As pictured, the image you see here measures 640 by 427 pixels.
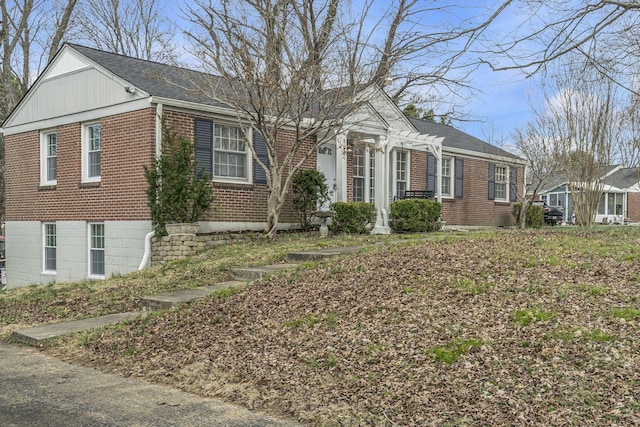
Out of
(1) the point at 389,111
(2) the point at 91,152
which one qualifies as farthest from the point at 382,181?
(2) the point at 91,152

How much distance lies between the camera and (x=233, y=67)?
40.1ft

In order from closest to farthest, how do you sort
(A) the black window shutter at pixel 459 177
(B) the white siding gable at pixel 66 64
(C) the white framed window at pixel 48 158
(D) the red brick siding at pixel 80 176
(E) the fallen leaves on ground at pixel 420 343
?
(E) the fallen leaves on ground at pixel 420 343 < (D) the red brick siding at pixel 80 176 < (B) the white siding gable at pixel 66 64 < (C) the white framed window at pixel 48 158 < (A) the black window shutter at pixel 459 177

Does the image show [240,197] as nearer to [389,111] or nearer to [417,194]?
[389,111]

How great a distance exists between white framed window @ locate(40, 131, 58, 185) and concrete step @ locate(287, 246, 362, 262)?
835 cm

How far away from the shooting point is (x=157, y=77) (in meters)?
13.2

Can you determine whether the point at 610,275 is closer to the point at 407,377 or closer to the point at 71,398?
the point at 407,377

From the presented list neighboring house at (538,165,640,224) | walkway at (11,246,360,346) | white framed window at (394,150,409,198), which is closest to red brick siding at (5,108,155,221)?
walkway at (11,246,360,346)

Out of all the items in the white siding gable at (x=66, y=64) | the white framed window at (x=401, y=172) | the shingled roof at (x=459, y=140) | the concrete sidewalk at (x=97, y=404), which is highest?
the white siding gable at (x=66, y=64)

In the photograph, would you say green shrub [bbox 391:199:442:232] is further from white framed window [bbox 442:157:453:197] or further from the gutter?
the gutter

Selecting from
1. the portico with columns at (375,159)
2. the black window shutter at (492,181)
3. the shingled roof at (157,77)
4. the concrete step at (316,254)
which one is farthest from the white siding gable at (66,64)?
the black window shutter at (492,181)

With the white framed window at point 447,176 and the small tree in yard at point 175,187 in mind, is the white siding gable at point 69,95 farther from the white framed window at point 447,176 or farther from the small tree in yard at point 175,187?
the white framed window at point 447,176

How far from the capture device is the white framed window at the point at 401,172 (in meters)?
18.8

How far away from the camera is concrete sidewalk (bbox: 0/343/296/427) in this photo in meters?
4.23

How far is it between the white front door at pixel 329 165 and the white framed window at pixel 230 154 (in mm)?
2487
